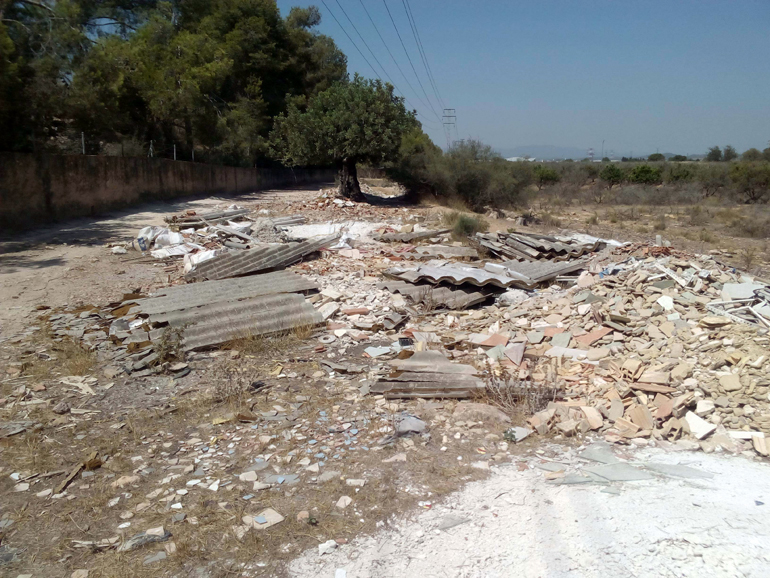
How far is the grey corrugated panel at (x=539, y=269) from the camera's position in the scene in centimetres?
882

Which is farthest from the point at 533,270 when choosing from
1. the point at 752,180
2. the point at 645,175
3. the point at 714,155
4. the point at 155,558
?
the point at 714,155

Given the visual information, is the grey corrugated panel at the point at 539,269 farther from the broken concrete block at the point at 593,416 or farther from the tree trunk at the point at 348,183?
the tree trunk at the point at 348,183

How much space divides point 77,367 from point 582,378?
16.1 ft

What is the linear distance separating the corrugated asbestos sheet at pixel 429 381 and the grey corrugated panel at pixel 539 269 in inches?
149

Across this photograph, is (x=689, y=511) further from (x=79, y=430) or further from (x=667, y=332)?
(x=79, y=430)

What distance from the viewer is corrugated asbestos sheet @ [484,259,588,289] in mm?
8715

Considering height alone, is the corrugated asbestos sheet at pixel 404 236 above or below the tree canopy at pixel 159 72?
below

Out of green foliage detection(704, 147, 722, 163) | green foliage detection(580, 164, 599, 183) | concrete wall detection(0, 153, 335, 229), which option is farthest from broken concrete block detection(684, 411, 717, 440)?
green foliage detection(704, 147, 722, 163)

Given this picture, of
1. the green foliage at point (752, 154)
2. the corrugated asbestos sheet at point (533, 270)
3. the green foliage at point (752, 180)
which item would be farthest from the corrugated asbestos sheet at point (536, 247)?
the green foliage at point (752, 154)

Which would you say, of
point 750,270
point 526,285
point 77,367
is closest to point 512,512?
point 77,367

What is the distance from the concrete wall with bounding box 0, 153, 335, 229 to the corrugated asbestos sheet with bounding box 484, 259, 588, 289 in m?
10.3

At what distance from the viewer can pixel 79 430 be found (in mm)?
4391

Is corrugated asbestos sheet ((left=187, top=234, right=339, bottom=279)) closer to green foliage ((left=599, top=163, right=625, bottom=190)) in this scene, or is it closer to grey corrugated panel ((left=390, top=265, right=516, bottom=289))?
grey corrugated panel ((left=390, top=265, right=516, bottom=289))

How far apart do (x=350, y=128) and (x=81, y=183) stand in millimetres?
9559
